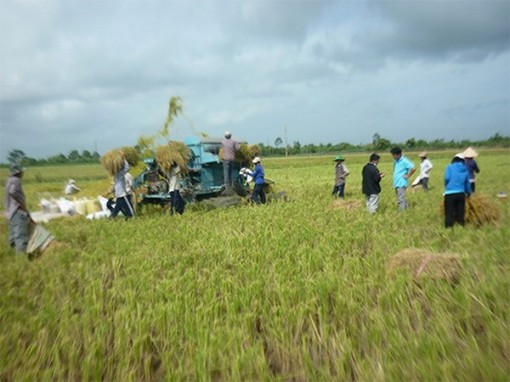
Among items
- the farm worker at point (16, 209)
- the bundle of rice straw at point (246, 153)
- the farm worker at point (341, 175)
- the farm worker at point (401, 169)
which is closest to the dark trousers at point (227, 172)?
the bundle of rice straw at point (246, 153)

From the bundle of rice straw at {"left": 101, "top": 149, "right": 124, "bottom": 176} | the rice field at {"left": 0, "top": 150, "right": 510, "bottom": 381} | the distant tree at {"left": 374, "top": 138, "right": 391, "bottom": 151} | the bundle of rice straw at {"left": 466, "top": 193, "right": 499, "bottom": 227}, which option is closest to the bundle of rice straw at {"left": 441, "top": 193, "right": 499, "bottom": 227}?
the bundle of rice straw at {"left": 466, "top": 193, "right": 499, "bottom": 227}

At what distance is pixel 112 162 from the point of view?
8.16 meters

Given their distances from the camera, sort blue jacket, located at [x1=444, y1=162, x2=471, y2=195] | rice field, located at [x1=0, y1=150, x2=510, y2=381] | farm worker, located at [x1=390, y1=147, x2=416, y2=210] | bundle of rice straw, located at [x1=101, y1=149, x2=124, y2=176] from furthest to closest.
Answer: bundle of rice straw, located at [x1=101, y1=149, x2=124, y2=176]
farm worker, located at [x1=390, y1=147, x2=416, y2=210]
blue jacket, located at [x1=444, y1=162, x2=471, y2=195]
rice field, located at [x1=0, y1=150, x2=510, y2=381]

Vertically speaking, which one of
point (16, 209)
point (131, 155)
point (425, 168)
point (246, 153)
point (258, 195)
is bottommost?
point (258, 195)

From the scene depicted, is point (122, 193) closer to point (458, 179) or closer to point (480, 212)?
point (458, 179)

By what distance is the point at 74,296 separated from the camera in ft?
12.8

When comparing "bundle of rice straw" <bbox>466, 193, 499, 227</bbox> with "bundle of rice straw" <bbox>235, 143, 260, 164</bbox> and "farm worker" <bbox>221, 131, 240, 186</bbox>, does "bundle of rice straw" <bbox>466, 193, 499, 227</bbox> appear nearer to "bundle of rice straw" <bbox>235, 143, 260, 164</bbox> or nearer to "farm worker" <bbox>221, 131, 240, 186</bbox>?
"farm worker" <bbox>221, 131, 240, 186</bbox>

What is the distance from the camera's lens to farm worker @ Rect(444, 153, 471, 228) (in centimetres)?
618

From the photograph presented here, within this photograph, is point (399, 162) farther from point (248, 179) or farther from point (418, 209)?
point (248, 179)

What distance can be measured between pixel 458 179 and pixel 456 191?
0.66 feet

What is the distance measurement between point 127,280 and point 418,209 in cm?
657

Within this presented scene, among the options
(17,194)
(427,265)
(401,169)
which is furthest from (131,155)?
(427,265)

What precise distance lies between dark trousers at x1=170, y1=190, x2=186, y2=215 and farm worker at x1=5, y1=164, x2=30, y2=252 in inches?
137

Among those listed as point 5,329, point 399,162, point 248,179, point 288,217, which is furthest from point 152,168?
point 5,329
